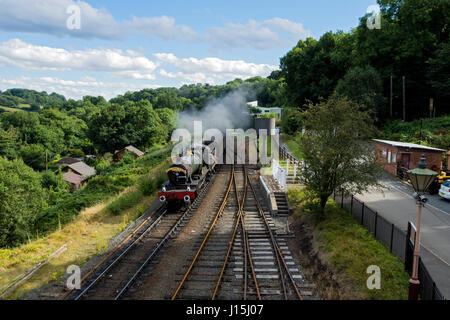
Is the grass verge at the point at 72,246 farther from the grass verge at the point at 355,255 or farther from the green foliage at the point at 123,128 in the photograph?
the green foliage at the point at 123,128

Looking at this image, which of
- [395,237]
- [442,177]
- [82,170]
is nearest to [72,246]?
[395,237]

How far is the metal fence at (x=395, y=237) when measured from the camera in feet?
26.7

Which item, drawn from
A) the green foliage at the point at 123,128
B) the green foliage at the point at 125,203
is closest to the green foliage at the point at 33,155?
the green foliage at the point at 123,128

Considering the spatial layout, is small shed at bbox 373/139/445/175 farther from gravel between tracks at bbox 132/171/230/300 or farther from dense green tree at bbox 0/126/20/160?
A: dense green tree at bbox 0/126/20/160

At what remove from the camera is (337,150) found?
13.9 m

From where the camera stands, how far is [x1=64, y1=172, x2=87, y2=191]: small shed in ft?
180

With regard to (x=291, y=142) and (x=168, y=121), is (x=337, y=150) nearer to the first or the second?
(x=291, y=142)

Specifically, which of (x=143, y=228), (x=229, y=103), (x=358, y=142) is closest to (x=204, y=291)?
(x=143, y=228)

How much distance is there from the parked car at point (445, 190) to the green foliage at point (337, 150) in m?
5.87

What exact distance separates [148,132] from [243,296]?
5217cm

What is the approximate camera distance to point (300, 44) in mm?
55688

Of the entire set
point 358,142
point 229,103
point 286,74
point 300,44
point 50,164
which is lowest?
point 50,164

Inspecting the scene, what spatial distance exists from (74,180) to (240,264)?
2023 inches
